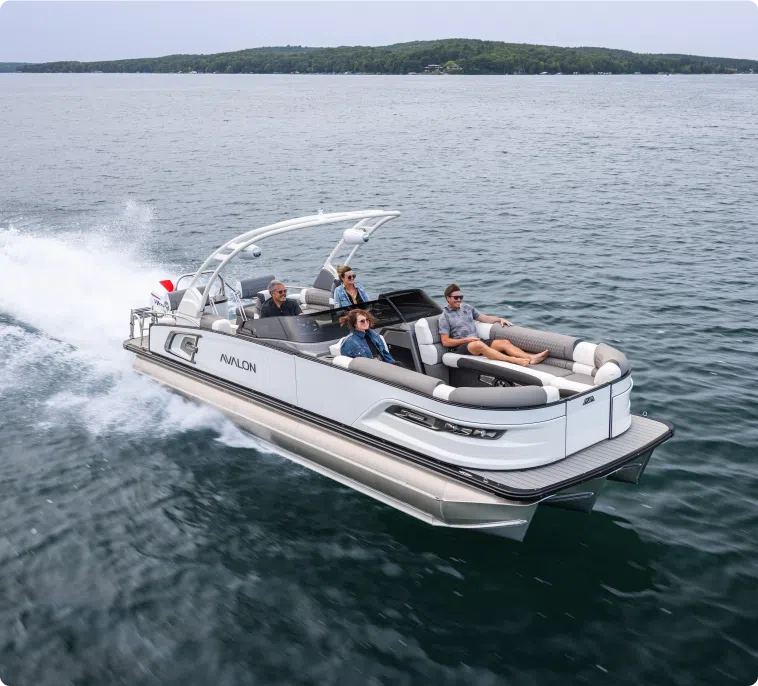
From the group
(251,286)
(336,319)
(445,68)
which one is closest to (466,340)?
(336,319)

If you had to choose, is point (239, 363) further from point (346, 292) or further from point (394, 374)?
point (394, 374)

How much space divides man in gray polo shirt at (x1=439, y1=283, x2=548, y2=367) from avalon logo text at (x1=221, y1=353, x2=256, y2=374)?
2.32 m

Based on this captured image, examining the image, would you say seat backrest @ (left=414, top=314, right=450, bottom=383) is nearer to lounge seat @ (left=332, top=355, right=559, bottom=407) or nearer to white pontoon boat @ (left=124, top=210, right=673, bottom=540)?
white pontoon boat @ (left=124, top=210, right=673, bottom=540)

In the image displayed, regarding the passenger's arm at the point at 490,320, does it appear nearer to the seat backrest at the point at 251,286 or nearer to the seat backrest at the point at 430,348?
the seat backrest at the point at 430,348

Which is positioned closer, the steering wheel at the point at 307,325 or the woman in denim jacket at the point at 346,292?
the steering wheel at the point at 307,325

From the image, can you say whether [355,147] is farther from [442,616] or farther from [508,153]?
[442,616]

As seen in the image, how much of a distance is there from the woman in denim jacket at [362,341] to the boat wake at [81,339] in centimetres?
176

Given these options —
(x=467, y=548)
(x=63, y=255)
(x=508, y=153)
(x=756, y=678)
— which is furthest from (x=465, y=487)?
(x=508, y=153)

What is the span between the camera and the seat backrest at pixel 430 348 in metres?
9.26

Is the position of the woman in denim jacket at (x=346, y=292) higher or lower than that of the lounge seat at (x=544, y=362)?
higher

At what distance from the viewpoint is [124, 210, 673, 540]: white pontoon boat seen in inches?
292

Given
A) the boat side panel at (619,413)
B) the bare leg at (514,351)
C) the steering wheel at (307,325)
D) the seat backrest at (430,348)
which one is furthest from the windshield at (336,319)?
the boat side panel at (619,413)

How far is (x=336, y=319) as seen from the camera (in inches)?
385

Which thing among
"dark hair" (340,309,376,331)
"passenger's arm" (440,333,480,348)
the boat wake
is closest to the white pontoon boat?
"passenger's arm" (440,333,480,348)
